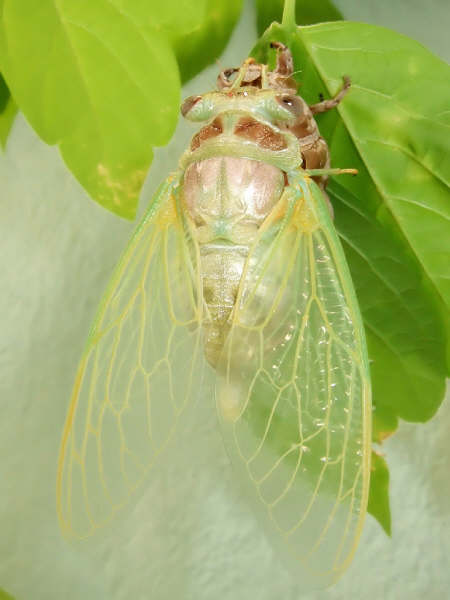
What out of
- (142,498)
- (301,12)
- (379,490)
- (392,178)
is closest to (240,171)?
(392,178)

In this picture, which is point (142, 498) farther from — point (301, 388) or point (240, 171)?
point (240, 171)

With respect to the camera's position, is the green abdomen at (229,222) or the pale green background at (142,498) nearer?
the green abdomen at (229,222)

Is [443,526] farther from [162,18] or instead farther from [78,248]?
[162,18]

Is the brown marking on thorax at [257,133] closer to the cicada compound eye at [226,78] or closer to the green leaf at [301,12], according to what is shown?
the cicada compound eye at [226,78]

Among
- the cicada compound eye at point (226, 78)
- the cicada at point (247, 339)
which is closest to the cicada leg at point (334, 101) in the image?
the cicada at point (247, 339)

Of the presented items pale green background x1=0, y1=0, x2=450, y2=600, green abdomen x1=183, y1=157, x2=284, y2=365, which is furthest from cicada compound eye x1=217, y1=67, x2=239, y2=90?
pale green background x1=0, y1=0, x2=450, y2=600

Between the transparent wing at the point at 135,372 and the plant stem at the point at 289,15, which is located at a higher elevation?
the plant stem at the point at 289,15

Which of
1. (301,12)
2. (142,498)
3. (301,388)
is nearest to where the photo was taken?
(301,388)
